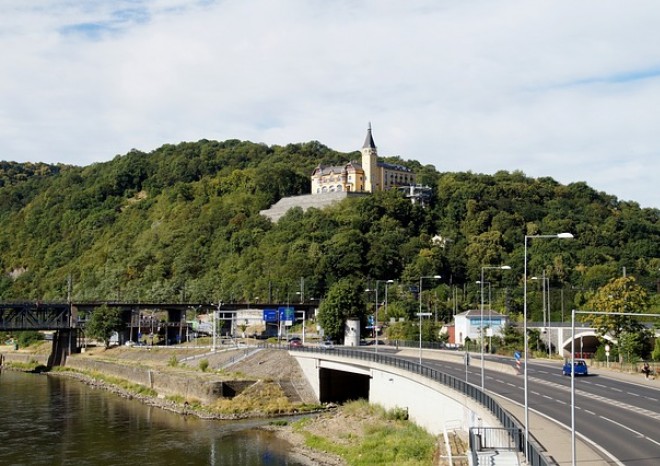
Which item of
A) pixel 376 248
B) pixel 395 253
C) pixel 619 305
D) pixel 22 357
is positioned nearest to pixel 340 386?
pixel 619 305

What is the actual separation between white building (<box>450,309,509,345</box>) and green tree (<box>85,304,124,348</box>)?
167 ft

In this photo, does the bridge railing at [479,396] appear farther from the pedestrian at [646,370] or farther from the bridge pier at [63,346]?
the bridge pier at [63,346]

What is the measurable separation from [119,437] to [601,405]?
117ft

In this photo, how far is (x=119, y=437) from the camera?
5972 centimetres

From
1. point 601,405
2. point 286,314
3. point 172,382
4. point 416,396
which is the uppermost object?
point 286,314

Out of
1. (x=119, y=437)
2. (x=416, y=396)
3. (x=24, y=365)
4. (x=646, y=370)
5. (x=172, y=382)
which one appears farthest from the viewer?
(x=24, y=365)

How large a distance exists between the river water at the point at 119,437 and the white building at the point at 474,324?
41368mm

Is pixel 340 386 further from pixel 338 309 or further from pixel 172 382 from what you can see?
pixel 338 309

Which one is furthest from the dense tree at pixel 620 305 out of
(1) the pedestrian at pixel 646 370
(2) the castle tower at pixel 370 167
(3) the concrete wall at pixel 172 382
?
(2) the castle tower at pixel 370 167

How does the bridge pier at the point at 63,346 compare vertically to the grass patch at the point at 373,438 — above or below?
above

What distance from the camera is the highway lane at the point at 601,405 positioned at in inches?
1251

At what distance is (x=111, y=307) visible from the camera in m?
121

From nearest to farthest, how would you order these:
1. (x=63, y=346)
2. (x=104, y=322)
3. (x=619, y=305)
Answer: (x=619, y=305) → (x=104, y=322) → (x=63, y=346)

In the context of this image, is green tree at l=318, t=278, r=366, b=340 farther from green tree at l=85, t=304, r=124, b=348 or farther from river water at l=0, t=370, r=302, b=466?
green tree at l=85, t=304, r=124, b=348
